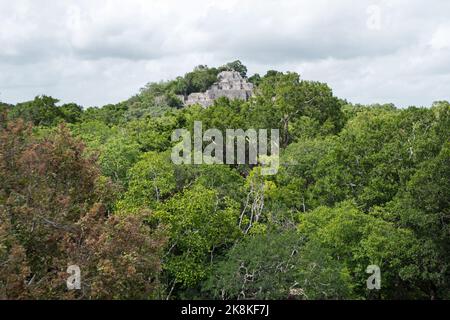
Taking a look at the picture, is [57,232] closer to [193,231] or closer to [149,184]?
[193,231]

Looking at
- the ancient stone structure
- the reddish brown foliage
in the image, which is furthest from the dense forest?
the ancient stone structure

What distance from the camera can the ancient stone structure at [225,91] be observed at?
282ft

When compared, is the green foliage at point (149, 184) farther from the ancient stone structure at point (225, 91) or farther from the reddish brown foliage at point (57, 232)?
the ancient stone structure at point (225, 91)

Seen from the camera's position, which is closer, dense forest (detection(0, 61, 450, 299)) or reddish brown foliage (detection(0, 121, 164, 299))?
reddish brown foliage (detection(0, 121, 164, 299))

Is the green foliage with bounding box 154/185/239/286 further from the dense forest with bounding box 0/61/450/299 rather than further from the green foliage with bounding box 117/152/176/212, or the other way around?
the green foliage with bounding box 117/152/176/212

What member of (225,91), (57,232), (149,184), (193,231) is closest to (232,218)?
(193,231)

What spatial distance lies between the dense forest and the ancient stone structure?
48.8 metres

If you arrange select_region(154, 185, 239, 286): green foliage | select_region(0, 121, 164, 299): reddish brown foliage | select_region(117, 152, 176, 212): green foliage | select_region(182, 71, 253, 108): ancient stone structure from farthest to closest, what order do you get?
select_region(182, 71, 253, 108): ancient stone structure → select_region(117, 152, 176, 212): green foliage → select_region(154, 185, 239, 286): green foliage → select_region(0, 121, 164, 299): reddish brown foliage

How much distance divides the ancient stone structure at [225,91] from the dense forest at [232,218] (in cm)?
4879

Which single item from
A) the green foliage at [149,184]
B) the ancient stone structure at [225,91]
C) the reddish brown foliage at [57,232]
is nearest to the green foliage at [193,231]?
the green foliage at [149,184]

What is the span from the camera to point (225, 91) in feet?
286

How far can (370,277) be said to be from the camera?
2247 centimetres

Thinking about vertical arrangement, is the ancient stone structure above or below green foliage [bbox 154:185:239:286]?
above

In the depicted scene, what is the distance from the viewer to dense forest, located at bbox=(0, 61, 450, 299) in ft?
43.6
